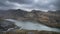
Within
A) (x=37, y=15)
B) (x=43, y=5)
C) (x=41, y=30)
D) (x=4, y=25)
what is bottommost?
(x=41, y=30)

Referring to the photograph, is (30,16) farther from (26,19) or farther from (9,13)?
(9,13)

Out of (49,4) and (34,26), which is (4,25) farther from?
(49,4)

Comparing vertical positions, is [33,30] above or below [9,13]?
below

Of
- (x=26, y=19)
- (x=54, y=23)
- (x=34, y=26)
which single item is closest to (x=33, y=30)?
(x=34, y=26)

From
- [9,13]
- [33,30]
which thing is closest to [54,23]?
[33,30]

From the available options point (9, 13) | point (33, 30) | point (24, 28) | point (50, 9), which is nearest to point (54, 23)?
point (50, 9)

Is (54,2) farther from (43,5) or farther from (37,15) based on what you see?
(37,15)

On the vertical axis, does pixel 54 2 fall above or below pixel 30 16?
above
